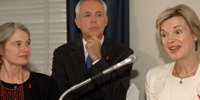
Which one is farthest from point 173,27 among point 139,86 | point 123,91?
point 139,86

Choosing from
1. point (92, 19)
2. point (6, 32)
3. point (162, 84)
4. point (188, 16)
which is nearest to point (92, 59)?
point (92, 19)

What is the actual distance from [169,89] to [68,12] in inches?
70.0

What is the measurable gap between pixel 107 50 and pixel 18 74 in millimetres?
1009

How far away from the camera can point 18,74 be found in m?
2.60

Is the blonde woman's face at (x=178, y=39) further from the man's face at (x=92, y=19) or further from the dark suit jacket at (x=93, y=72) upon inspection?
the man's face at (x=92, y=19)

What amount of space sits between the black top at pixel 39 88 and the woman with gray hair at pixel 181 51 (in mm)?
1037

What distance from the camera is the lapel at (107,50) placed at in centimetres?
284

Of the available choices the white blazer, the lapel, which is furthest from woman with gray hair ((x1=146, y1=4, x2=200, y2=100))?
the lapel

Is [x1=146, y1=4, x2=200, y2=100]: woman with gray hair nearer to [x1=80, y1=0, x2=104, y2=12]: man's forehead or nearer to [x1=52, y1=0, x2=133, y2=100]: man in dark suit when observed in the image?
[x1=52, y1=0, x2=133, y2=100]: man in dark suit

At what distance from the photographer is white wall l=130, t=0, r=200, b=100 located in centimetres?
336

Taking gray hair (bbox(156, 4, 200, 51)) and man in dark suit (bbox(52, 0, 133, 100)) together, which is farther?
man in dark suit (bbox(52, 0, 133, 100))

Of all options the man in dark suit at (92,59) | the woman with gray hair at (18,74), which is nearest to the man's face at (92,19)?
the man in dark suit at (92,59)

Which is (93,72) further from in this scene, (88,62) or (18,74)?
(18,74)

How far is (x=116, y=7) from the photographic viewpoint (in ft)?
11.0
